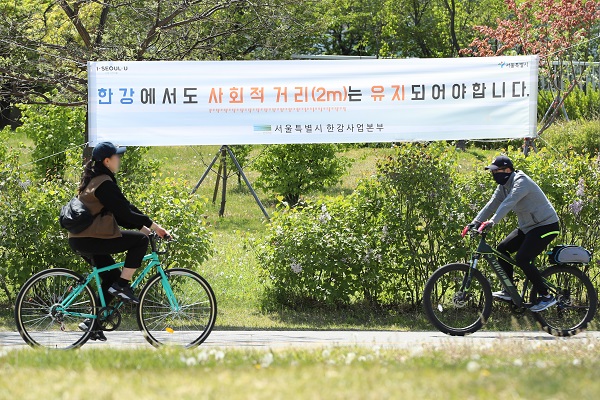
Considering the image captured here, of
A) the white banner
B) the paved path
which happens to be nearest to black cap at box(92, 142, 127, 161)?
the paved path

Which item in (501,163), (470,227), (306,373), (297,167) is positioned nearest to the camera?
(306,373)

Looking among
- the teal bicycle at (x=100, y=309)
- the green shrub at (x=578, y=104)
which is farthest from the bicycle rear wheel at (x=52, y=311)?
the green shrub at (x=578, y=104)

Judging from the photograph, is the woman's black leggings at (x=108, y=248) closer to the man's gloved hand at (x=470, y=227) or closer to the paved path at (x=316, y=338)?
the paved path at (x=316, y=338)

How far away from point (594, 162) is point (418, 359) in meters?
5.25

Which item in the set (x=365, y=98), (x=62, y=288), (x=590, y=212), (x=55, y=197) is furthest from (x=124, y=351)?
(x=590, y=212)

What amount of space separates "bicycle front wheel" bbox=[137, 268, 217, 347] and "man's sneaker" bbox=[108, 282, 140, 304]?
73mm

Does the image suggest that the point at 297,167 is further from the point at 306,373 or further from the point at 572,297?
the point at 306,373

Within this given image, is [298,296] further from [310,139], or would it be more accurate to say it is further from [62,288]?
[62,288]

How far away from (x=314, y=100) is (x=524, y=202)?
9.18 feet

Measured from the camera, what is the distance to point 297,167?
2114cm

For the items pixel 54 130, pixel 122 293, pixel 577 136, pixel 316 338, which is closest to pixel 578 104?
pixel 577 136

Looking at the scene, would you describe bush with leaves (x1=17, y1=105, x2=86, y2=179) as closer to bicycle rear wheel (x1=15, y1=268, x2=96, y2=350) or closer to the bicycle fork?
bicycle rear wheel (x1=15, y1=268, x2=96, y2=350)

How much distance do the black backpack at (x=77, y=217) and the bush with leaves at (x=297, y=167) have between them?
535 inches

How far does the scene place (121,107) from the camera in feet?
34.8
